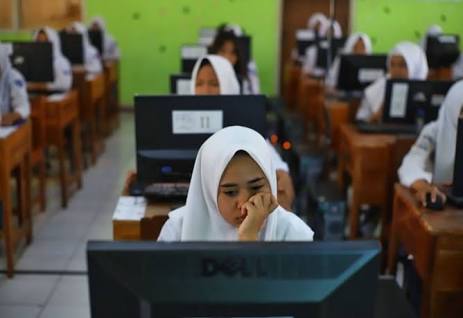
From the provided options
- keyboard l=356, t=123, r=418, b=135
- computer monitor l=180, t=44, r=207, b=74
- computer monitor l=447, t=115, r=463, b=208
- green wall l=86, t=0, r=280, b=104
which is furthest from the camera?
green wall l=86, t=0, r=280, b=104

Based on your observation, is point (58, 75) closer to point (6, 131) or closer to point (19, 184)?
point (19, 184)

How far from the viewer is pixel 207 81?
3.28m

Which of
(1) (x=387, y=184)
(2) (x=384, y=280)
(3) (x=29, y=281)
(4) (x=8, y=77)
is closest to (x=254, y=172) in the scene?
(2) (x=384, y=280)

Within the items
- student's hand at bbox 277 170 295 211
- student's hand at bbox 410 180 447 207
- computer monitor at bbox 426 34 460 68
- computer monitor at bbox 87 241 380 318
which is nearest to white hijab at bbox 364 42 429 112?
computer monitor at bbox 426 34 460 68

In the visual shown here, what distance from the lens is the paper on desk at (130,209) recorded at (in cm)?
246

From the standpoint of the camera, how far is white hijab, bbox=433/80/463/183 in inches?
114

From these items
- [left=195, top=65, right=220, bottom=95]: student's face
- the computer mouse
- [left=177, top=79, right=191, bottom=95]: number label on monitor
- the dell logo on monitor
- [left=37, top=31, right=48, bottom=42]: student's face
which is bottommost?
the computer mouse

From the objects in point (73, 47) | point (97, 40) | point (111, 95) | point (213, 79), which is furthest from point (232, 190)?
point (97, 40)

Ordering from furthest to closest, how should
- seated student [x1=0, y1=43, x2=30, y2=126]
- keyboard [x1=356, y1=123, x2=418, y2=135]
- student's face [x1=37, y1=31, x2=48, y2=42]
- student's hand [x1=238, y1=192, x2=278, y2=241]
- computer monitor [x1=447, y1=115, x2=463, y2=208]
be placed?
student's face [x1=37, y1=31, x2=48, y2=42]
seated student [x1=0, y1=43, x2=30, y2=126]
keyboard [x1=356, y1=123, x2=418, y2=135]
computer monitor [x1=447, y1=115, x2=463, y2=208]
student's hand [x1=238, y1=192, x2=278, y2=241]

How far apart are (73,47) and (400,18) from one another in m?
4.23

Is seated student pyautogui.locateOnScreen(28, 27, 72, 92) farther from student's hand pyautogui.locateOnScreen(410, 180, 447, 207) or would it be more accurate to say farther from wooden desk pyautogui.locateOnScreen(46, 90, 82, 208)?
student's hand pyautogui.locateOnScreen(410, 180, 447, 207)

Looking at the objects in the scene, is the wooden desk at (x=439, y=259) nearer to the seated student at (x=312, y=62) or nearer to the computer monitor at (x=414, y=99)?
the computer monitor at (x=414, y=99)

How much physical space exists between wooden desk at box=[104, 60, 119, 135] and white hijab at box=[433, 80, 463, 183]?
17.5ft

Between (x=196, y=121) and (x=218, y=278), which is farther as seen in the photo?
(x=196, y=121)
